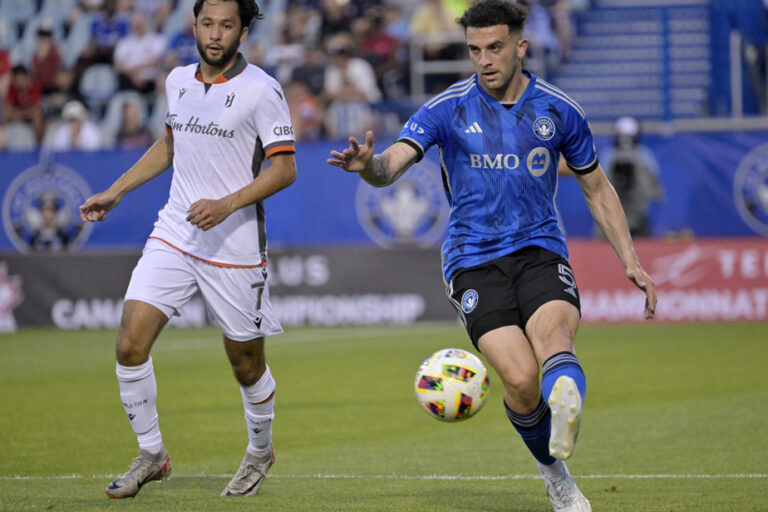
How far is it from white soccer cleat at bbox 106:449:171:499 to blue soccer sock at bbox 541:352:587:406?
88.3 inches

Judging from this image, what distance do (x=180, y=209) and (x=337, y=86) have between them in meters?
14.0

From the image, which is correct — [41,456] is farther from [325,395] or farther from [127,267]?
[127,267]

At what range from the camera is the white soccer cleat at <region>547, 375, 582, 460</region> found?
539 centimetres

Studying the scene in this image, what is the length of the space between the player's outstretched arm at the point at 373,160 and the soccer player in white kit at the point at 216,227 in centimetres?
85

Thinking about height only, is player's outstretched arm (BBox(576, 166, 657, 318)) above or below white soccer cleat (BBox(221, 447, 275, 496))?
above

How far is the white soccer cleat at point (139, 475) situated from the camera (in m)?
6.60

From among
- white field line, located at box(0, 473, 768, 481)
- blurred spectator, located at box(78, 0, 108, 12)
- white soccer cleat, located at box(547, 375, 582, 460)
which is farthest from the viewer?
blurred spectator, located at box(78, 0, 108, 12)

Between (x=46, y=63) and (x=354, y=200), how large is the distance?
6950 millimetres

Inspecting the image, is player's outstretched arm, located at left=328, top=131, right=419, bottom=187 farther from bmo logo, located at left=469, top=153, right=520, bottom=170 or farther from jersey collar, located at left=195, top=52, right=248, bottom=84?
jersey collar, located at left=195, top=52, right=248, bottom=84

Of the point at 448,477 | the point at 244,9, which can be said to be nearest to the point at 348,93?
the point at 448,477

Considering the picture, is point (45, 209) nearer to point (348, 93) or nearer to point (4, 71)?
point (4, 71)

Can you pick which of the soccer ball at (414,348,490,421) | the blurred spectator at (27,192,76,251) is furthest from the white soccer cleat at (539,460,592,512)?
the blurred spectator at (27,192,76,251)

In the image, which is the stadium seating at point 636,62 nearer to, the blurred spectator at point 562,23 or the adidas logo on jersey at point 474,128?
the blurred spectator at point 562,23

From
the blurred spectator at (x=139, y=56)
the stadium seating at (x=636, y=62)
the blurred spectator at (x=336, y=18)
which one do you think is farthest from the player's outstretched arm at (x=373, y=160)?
the blurred spectator at (x=336, y=18)
